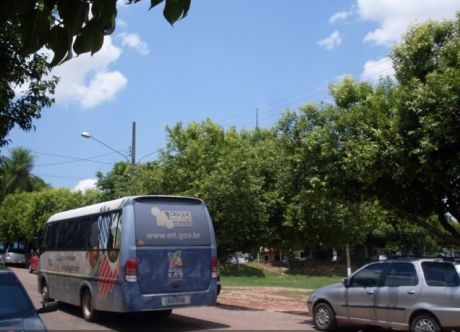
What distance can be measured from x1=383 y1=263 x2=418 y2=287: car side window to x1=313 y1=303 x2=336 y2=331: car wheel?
5.24 ft

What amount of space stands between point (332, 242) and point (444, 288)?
19954 millimetres

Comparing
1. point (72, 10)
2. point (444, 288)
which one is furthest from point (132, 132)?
point (72, 10)

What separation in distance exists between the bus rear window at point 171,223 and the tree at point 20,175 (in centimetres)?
6113

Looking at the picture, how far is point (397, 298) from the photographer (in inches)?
435

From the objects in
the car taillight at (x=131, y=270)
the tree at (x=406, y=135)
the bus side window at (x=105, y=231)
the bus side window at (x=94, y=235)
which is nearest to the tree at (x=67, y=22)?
the tree at (x=406, y=135)

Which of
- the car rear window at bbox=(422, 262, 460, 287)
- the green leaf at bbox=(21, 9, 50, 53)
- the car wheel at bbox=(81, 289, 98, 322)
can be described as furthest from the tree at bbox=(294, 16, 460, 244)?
the green leaf at bbox=(21, 9, 50, 53)

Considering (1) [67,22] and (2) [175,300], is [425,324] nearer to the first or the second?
(2) [175,300]

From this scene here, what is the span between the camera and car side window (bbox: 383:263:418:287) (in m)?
11.0

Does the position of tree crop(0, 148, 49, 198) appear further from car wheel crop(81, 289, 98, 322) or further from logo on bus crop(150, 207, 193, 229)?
logo on bus crop(150, 207, 193, 229)

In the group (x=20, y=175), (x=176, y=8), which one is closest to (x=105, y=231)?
Answer: (x=176, y=8)

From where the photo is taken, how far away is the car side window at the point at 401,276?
434 inches

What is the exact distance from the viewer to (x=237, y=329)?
12.6 meters

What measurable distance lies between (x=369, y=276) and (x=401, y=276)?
2.79 ft

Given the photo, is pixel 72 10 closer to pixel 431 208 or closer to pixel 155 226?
pixel 155 226
